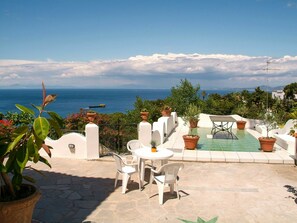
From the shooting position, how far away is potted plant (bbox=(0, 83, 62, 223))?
3.63 m

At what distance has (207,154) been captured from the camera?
10.2 meters

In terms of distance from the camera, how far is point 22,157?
3.65 metres

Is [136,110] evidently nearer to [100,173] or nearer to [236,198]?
[100,173]

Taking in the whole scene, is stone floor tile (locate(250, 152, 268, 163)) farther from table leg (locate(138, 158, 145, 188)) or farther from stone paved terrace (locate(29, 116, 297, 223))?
table leg (locate(138, 158, 145, 188))

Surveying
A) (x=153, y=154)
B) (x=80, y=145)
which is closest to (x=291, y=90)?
(x=80, y=145)

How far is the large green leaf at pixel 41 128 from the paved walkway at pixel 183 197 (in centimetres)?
254

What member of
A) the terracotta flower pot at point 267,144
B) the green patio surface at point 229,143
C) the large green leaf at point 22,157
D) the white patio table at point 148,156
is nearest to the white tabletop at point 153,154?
the white patio table at point 148,156

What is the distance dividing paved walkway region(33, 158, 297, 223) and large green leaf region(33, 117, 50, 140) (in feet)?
8.34

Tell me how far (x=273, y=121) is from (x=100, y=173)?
23.4ft

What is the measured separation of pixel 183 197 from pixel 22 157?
3967mm

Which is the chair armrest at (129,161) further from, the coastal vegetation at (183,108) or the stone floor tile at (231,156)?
the stone floor tile at (231,156)

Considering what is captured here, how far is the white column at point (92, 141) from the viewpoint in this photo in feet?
Result: 31.9

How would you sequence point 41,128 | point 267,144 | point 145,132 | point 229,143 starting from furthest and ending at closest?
point 229,143, point 267,144, point 145,132, point 41,128

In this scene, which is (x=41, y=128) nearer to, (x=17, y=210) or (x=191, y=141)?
(x=17, y=210)
